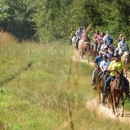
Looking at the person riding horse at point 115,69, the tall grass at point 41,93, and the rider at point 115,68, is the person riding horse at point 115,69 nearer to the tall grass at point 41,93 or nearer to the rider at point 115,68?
the rider at point 115,68

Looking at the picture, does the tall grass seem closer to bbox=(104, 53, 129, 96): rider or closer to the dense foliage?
bbox=(104, 53, 129, 96): rider

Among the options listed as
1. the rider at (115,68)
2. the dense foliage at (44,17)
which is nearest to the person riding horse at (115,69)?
the rider at (115,68)

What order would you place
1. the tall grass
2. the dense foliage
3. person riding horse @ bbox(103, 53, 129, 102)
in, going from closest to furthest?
the tall grass
person riding horse @ bbox(103, 53, 129, 102)
the dense foliage

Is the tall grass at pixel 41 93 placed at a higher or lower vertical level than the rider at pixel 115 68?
lower

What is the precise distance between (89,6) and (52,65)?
31.9ft

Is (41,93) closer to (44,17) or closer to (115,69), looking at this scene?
(115,69)

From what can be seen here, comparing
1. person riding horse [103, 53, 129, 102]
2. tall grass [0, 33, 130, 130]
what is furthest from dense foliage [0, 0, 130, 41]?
person riding horse [103, 53, 129, 102]

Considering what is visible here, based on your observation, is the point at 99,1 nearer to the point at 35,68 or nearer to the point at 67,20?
the point at 67,20

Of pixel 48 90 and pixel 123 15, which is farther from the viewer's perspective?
pixel 123 15

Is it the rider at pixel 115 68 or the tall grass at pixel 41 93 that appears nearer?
the tall grass at pixel 41 93

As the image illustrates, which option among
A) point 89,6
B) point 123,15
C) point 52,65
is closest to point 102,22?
point 89,6

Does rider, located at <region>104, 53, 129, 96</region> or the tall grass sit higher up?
rider, located at <region>104, 53, 129, 96</region>

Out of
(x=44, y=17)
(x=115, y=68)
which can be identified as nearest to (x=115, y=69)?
(x=115, y=68)

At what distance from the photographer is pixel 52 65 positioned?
69.4ft
